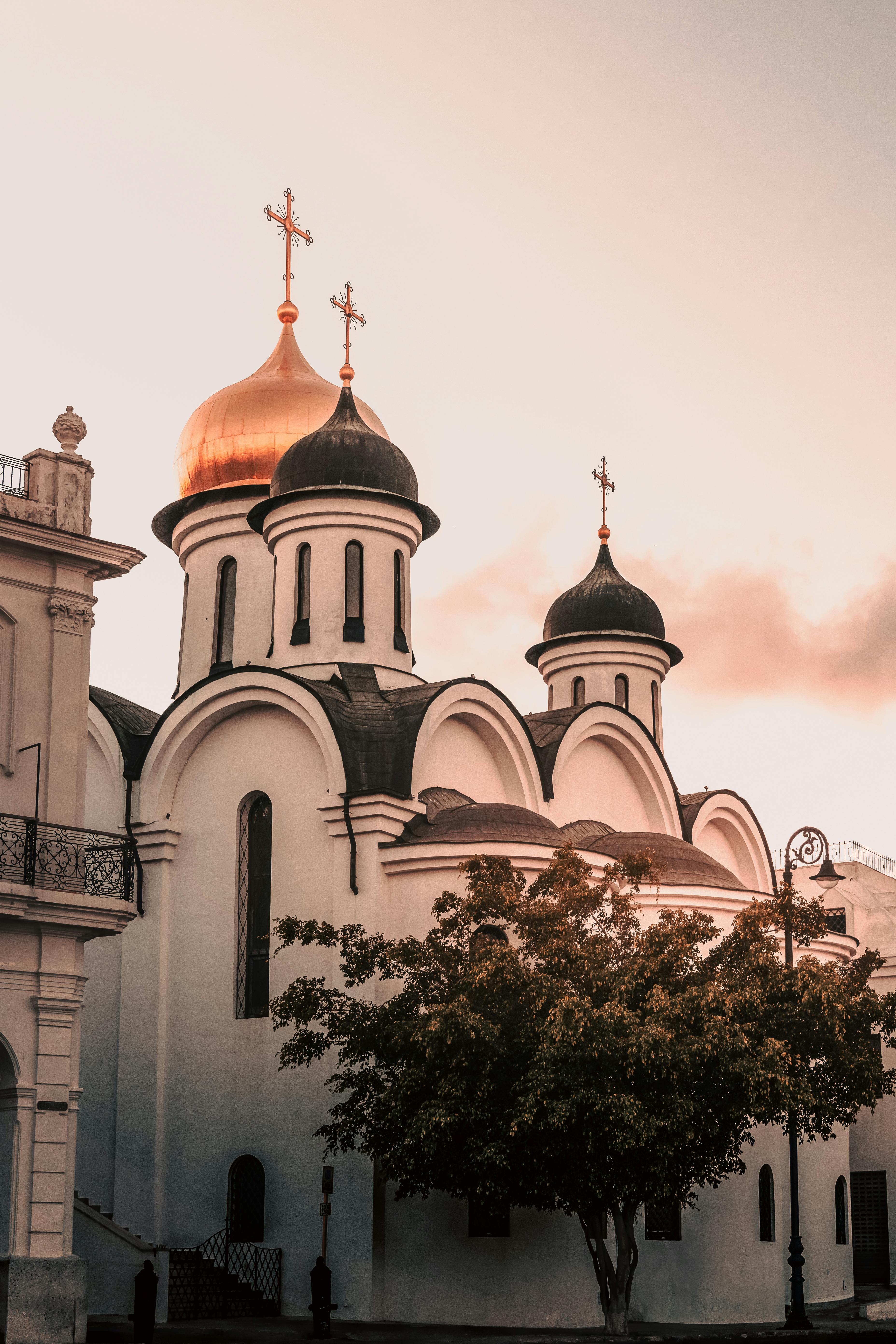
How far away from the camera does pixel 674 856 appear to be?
71.1 ft

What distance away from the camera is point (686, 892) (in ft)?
67.4

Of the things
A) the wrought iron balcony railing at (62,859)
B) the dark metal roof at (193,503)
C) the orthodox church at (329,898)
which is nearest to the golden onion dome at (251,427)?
the dark metal roof at (193,503)

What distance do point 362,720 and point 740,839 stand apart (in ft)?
29.5

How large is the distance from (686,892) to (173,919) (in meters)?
6.98

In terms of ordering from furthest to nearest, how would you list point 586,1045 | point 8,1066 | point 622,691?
point 622,691
point 586,1045
point 8,1066

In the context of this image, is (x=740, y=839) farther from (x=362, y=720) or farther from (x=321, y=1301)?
(x=321, y=1301)

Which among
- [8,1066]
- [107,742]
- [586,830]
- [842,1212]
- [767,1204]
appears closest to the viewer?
[8,1066]

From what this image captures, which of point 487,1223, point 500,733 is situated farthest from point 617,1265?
point 500,733

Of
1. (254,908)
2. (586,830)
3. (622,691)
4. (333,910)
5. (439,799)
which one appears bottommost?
(333,910)

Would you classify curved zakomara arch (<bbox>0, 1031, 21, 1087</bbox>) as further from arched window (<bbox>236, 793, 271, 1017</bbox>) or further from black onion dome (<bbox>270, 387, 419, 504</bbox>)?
black onion dome (<bbox>270, 387, 419, 504</bbox>)

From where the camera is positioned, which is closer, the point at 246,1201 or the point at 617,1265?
the point at 617,1265

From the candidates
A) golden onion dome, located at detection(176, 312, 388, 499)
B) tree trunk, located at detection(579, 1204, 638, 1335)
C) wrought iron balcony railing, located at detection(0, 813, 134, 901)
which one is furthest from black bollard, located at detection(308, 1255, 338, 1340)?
golden onion dome, located at detection(176, 312, 388, 499)

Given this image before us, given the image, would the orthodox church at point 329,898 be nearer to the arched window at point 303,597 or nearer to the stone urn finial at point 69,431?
the arched window at point 303,597

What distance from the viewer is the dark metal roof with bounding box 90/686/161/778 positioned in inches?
886
